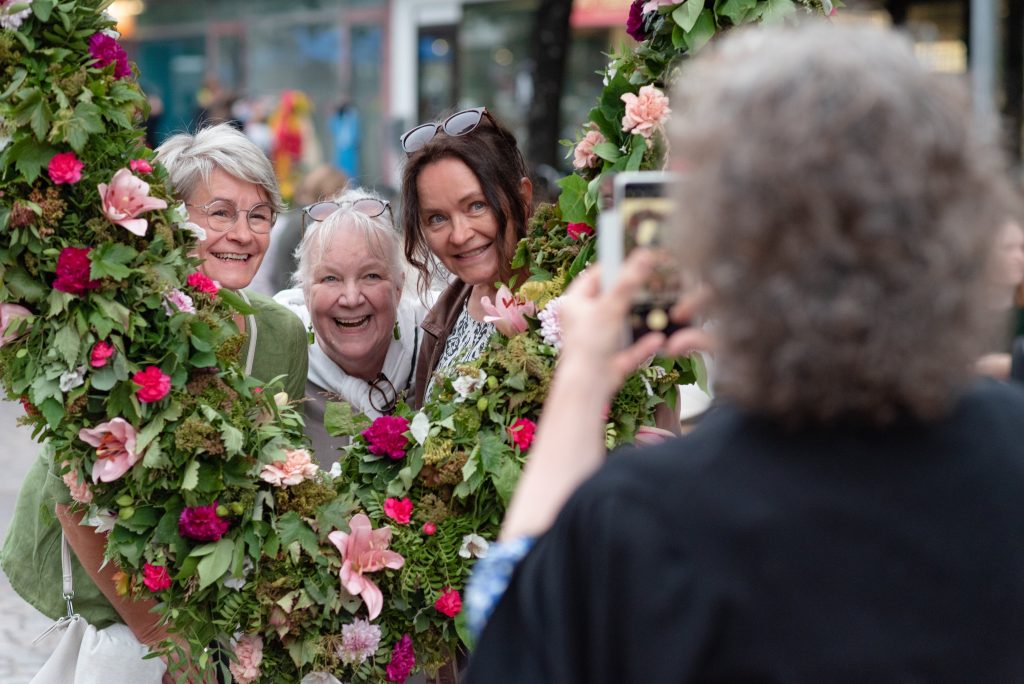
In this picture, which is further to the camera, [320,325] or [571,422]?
[320,325]

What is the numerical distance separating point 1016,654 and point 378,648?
5.83 feet

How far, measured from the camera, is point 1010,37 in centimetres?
1184

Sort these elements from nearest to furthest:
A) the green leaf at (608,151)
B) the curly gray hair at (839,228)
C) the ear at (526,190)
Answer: the curly gray hair at (839,228)
the green leaf at (608,151)
the ear at (526,190)

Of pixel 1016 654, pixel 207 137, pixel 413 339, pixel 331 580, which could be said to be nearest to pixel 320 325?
pixel 413 339

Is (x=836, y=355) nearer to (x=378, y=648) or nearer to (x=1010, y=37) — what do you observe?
(x=378, y=648)

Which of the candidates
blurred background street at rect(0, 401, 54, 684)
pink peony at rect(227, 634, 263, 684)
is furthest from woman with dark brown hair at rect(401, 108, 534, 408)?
blurred background street at rect(0, 401, 54, 684)

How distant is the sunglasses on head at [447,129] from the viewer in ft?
12.0

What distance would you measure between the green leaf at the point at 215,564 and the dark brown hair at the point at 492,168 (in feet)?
3.87

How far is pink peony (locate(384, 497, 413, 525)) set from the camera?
2.92m

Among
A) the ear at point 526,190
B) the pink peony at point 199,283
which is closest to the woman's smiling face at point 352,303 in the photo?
the ear at point 526,190

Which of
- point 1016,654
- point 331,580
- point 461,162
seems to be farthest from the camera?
point 461,162

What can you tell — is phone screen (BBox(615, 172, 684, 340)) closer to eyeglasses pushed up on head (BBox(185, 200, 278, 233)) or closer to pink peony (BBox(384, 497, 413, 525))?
pink peony (BBox(384, 497, 413, 525))

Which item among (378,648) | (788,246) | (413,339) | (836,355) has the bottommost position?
(378,648)

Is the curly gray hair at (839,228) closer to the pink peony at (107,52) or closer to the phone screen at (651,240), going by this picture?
the phone screen at (651,240)
